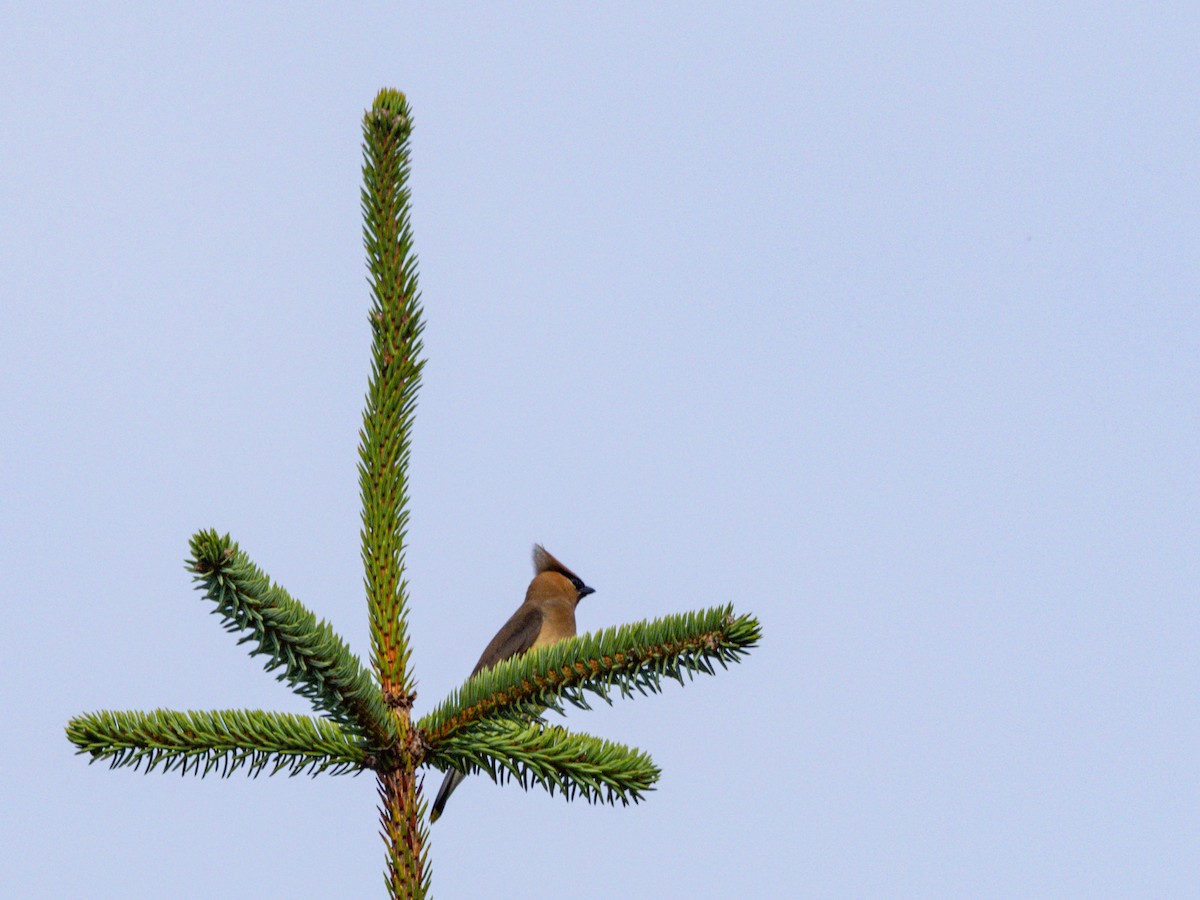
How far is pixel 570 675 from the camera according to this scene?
2.39m

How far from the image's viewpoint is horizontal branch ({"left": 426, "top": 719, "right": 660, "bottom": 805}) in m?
2.44

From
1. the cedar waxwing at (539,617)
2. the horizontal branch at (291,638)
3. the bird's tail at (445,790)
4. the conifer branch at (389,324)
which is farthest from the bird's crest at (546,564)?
the horizontal branch at (291,638)

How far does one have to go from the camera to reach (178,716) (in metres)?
2.29

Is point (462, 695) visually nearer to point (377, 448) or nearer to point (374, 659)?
point (374, 659)

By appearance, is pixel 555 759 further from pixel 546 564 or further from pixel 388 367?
pixel 546 564

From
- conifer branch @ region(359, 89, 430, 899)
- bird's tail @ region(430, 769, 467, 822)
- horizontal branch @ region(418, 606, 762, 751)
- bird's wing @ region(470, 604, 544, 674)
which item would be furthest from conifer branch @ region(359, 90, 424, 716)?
bird's tail @ region(430, 769, 467, 822)

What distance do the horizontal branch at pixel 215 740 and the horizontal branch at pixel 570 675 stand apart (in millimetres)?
172

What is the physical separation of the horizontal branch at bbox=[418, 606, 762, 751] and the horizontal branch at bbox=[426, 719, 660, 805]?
0.12 feet

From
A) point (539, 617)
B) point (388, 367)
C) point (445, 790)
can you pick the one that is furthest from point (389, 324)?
point (445, 790)

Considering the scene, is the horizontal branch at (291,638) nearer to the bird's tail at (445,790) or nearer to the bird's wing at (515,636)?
the bird's wing at (515,636)

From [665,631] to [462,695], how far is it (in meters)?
0.40

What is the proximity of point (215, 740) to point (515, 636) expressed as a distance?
15.6 feet

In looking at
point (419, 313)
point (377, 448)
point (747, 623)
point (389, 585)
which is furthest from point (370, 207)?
point (747, 623)

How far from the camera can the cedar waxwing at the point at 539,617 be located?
6.90 metres
